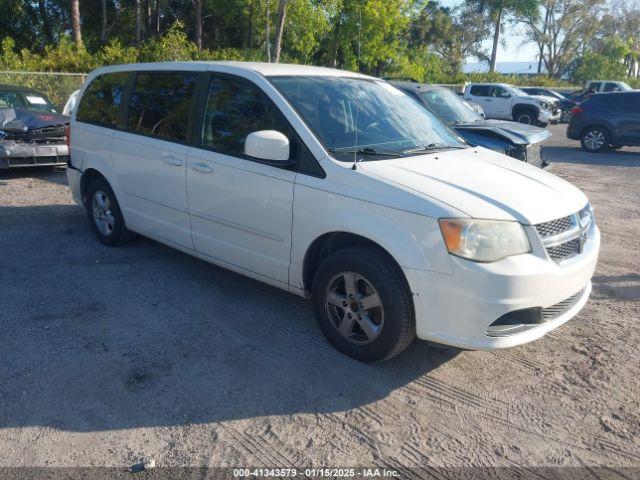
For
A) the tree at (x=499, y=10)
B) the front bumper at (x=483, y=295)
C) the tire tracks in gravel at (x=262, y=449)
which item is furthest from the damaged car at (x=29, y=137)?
the tree at (x=499, y=10)

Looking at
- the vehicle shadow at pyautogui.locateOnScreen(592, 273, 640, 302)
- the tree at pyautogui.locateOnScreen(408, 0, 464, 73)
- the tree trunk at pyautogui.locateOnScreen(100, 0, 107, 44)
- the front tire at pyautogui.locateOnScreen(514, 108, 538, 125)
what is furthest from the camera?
the tree at pyautogui.locateOnScreen(408, 0, 464, 73)

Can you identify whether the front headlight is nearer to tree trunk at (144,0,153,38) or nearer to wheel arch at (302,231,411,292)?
wheel arch at (302,231,411,292)

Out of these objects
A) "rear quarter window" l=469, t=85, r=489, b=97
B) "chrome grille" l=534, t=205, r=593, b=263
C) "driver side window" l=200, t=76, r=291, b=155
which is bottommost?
"chrome grille" l=534, t=205, r=593, b=263

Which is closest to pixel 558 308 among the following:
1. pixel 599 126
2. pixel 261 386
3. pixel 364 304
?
pixel 364 304

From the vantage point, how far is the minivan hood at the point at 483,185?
11.4 feet

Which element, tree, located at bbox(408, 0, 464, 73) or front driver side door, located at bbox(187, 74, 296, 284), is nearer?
front driver side door, located at bbox(187, 74, 296, 284)

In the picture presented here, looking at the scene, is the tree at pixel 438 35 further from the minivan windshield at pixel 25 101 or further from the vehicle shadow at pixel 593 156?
the minivan windshield at pixel 25 101

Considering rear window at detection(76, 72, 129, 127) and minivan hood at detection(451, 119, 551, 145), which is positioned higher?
rear window at detection(76, 72, 129, 127)

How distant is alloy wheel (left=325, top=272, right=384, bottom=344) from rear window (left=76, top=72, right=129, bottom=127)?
9.94 ft

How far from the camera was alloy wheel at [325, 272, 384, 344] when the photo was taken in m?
3.74

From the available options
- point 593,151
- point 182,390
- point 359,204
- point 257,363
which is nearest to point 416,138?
point 359,204

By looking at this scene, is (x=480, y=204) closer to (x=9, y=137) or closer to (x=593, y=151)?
(x=9, y=137)

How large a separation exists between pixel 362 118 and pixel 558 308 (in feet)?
6.43

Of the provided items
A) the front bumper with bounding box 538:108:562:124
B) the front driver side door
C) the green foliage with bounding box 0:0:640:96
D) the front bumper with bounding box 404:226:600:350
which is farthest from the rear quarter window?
the front bumper with bounding box 404:226:600:350
